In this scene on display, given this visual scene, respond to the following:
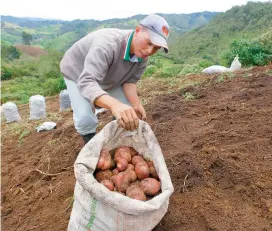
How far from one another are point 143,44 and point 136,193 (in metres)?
0.89

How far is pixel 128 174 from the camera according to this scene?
1.65 meters

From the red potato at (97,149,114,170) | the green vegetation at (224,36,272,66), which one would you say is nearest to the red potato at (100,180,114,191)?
the red potato at (97,149,114,170)

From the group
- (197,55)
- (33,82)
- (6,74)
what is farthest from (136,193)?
(6,74)

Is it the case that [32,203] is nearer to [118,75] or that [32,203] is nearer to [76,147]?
Answer: [76,147]

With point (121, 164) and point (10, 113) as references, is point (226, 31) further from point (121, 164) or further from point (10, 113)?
point (121, 164)

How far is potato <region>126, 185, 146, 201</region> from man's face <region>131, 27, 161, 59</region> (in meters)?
A: 0.83

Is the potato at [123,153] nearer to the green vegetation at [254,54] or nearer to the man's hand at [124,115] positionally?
the man's hand at [124,115]

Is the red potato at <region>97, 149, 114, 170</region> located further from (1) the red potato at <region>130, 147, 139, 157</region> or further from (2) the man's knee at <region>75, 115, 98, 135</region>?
(2) the man's knee at <region>75, 115, 98, 135</region>

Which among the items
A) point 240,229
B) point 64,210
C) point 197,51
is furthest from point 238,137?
point 197,51

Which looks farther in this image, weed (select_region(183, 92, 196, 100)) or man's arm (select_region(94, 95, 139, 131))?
weed (select_region(183, 92, 196, 100))

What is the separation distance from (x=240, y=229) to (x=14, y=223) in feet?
5.32

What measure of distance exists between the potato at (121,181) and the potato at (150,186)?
3.3 inches

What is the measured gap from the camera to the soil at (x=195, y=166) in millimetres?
1839

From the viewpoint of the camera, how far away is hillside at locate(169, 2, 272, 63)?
23641 millimetres
